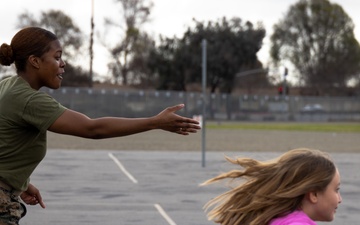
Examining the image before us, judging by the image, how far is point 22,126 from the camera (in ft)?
14.7

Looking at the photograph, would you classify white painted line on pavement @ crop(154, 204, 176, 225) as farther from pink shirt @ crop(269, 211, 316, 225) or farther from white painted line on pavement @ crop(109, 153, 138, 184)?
pink shirt @ crop(269, 211, 316, 225)

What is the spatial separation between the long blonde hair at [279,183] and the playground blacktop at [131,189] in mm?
4096

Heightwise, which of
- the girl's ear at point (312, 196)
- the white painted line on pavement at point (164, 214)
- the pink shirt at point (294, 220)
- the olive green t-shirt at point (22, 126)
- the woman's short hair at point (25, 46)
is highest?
the woman's short hair at point (25, 46)

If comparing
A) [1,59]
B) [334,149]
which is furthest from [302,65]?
[1,59]

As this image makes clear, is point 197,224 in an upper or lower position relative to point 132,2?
lower

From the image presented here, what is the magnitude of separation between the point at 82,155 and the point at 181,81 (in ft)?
208

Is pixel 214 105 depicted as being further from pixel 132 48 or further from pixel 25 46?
pixel 25 46

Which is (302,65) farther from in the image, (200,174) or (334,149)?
(200,174)

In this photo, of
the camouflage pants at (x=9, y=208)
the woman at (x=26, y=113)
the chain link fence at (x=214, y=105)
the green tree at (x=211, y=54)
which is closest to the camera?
the woman at (x=26, y=113)

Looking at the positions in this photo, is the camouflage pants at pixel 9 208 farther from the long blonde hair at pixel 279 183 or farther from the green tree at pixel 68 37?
the green tree at pixel 68 37

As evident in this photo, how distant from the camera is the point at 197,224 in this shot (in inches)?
450

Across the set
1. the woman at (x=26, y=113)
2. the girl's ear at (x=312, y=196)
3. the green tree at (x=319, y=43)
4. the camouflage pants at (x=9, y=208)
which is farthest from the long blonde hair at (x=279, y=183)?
the green tree at (x=319, y=43)

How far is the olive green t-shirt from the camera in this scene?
437cm

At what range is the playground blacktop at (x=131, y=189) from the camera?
1211 centimetres
